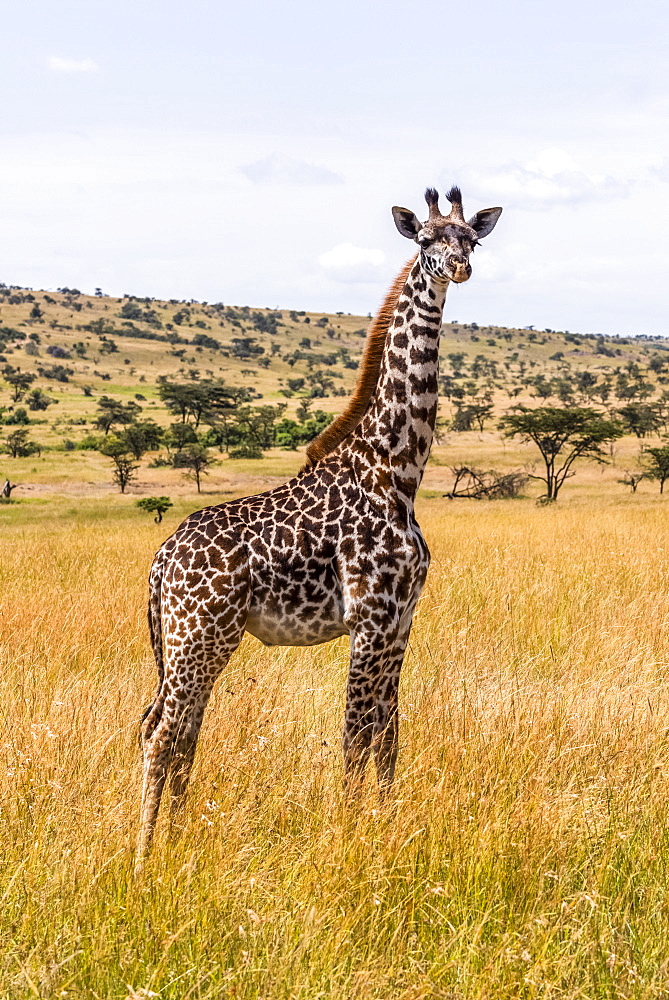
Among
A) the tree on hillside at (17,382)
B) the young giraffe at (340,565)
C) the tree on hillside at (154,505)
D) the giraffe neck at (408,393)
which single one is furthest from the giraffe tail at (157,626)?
the tree on hillside at (17,382)

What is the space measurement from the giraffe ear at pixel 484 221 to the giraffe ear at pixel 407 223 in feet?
1.01

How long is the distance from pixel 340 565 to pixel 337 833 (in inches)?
55.7

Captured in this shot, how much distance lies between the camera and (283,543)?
491 centimetres

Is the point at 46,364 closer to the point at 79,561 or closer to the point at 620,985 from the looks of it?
the point at 79,561

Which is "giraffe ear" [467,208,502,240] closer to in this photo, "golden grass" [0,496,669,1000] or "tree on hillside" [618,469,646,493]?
"golden grass" [0,496,669,1000]

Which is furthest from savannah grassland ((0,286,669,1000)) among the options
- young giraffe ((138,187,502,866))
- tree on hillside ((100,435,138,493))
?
tree on hillside ((100,435,138,493))

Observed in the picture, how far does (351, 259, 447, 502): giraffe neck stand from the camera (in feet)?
17.0

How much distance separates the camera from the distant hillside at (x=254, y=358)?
9131cm

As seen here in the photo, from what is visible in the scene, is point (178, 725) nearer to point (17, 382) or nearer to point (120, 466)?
point (120, 466)

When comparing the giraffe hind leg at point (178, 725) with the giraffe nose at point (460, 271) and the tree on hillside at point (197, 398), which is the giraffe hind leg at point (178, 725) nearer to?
the giraffe nose at point (460, 271)

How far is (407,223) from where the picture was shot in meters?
5.07

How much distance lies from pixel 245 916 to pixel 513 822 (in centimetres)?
133

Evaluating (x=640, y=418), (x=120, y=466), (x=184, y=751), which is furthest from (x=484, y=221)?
(x=640, y=418)

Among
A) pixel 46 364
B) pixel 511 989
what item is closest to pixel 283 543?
pixel 511 989
